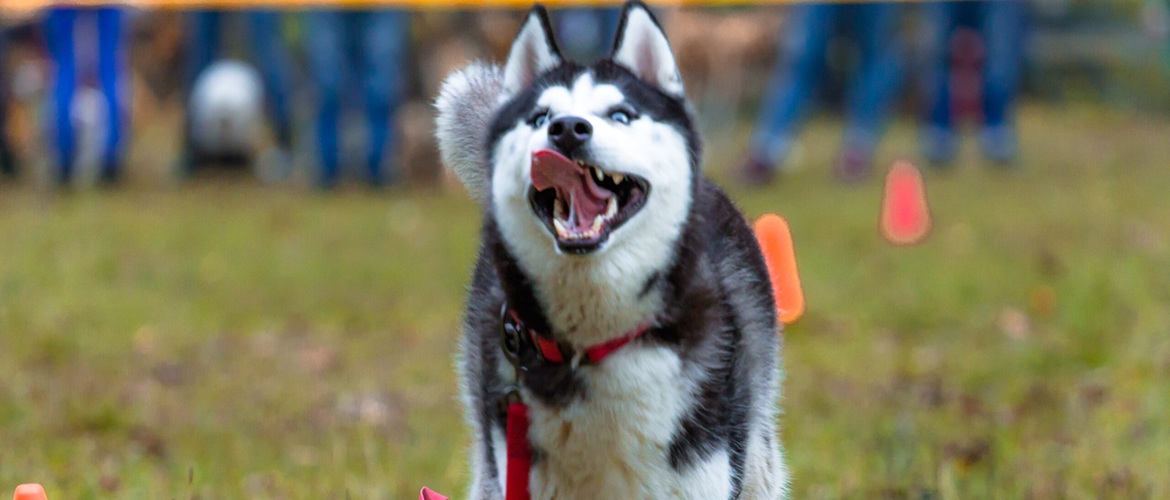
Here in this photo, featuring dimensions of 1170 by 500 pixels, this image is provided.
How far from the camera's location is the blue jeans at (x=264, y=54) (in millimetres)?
12000

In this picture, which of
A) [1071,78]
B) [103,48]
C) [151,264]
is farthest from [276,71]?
[1071,78]

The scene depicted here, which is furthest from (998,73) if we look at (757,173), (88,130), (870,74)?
(88,130)

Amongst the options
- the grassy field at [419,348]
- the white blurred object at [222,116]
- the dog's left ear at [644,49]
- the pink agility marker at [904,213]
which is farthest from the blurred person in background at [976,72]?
the dog's left ear at [644,49]

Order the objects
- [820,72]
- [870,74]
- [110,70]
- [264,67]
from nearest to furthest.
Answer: [110,70] < [820,72] < [870,74] < [264,67]

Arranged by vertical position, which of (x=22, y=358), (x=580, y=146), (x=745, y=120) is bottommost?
(x=745, y=120)

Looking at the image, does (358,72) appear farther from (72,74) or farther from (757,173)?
(757,173)

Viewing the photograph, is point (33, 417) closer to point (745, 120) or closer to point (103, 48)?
point (103, 48)

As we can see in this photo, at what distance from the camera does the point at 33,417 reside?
4.34 m

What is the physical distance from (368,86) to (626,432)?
8.61 metres

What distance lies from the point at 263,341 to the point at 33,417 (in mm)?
1515

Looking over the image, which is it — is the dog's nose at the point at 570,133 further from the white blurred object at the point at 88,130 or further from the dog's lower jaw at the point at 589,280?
the white blurred object at the point at 88,130

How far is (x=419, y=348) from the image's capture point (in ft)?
19.0

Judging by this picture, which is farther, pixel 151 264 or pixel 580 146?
pixel 151 264

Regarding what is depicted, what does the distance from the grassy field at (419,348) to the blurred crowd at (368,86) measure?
1.14 metres
